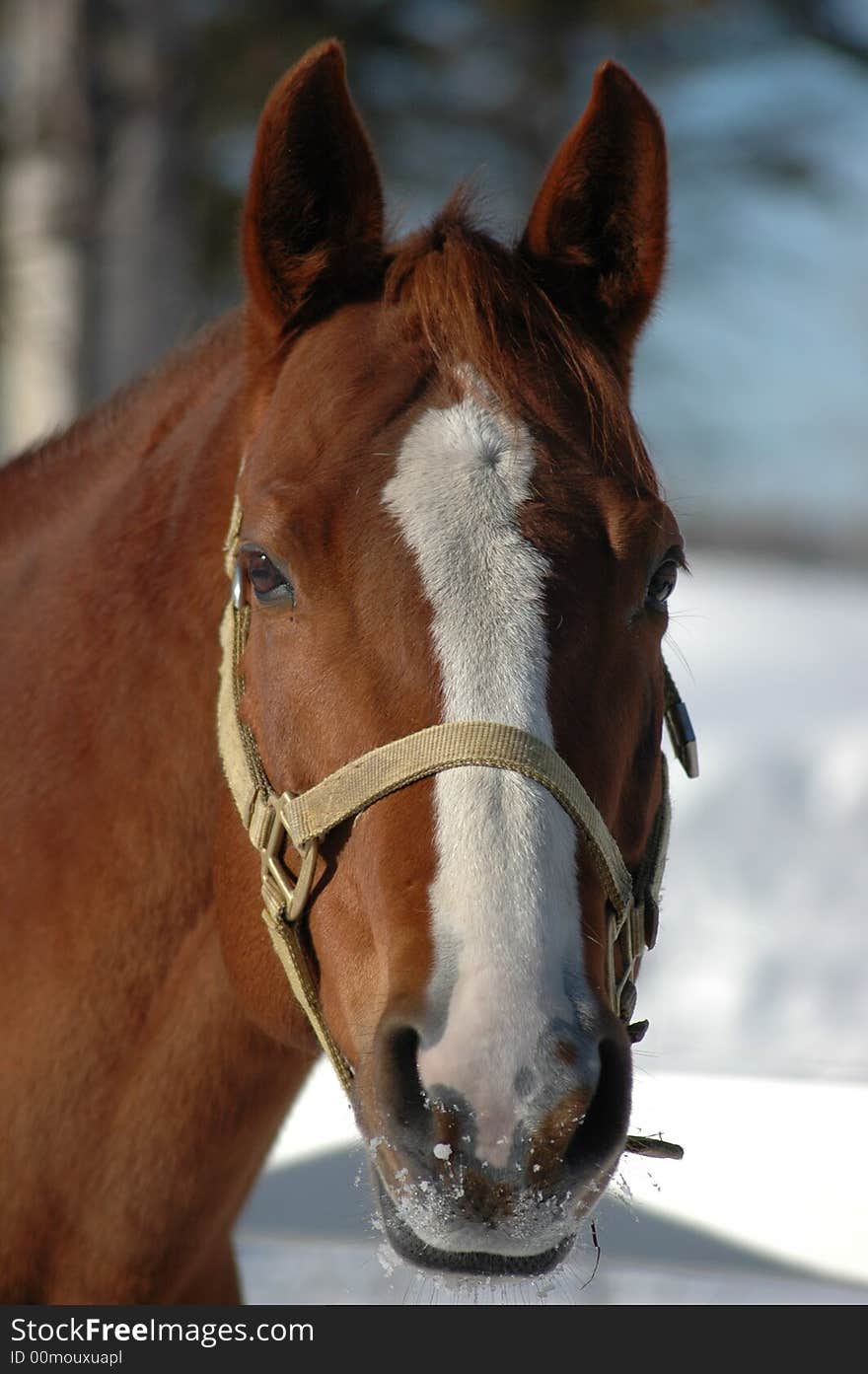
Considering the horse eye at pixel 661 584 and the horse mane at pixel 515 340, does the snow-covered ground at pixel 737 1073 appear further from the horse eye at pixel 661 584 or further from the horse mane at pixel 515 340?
the horse mane at pixel 515 340

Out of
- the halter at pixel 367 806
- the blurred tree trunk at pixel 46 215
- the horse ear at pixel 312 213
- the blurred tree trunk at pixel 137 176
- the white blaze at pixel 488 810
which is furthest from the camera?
the blurred tree trunk at pixel 137 176

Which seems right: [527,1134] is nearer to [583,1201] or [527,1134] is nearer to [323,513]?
[583,1201]

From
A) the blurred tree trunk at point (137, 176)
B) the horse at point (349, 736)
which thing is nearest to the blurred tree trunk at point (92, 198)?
the blurred tree trunk at point (137, 176)

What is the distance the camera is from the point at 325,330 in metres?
1.72

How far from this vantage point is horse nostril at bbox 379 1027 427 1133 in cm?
129

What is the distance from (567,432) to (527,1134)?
31.1 inches

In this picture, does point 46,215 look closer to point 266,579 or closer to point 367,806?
point 266,579

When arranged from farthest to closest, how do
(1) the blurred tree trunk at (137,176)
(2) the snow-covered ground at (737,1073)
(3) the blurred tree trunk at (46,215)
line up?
1. (1) the blurred tree trunk at (137,176)
2. (3) the blurred tree trunk at (46,215)
3. (2) the snow-covered ground at (737,1073)

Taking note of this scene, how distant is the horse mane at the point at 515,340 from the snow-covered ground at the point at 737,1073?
340mm

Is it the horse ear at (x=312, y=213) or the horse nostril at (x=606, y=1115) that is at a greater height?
the horse ear at (x=312, y=213)

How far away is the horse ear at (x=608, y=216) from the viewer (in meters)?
1.77

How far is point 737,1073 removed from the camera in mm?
3266

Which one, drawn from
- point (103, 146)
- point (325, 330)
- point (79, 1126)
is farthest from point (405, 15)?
point (79, 1126)

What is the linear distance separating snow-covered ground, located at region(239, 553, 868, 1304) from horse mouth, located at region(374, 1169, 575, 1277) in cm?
3
